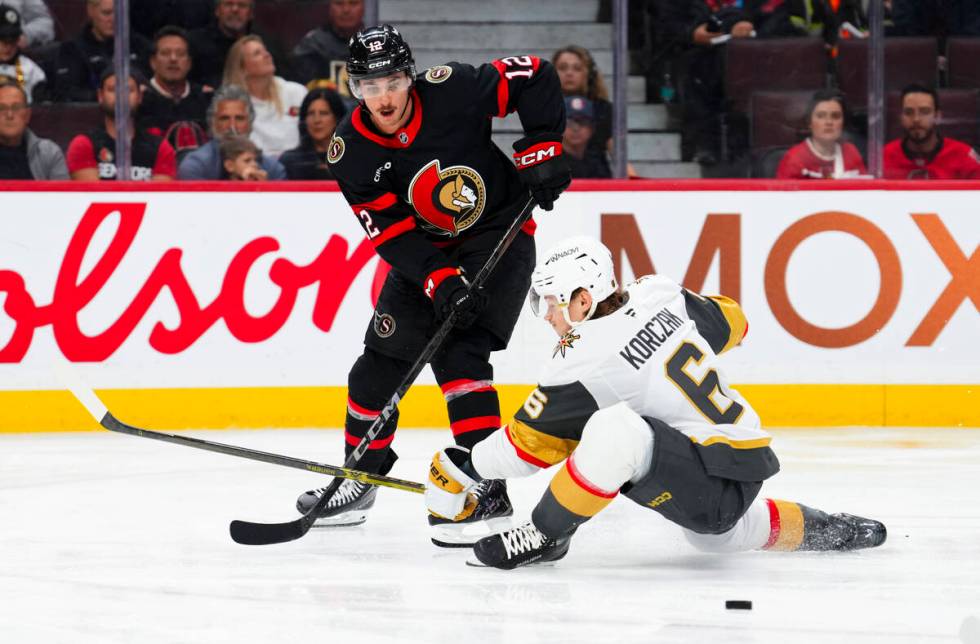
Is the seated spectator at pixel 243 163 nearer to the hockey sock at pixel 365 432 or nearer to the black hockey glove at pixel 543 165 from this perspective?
the hockey sock at pixel 365 432

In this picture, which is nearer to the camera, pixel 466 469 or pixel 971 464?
pixel 466 469

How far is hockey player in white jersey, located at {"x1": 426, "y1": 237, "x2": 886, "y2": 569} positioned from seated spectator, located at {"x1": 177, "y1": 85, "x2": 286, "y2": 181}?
2.35m

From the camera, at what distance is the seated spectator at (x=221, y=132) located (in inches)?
191

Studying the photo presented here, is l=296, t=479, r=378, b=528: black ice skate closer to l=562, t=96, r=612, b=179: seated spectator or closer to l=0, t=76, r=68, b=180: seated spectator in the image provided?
l=562, t=96, r=612, b=179: seated spectator

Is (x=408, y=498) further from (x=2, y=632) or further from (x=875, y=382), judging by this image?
(x=875, y=382)

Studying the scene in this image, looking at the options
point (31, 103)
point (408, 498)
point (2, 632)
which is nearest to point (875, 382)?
point (408, 498)

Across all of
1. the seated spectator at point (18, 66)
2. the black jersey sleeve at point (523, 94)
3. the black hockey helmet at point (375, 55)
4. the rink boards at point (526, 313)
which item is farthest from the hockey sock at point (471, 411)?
the seated spectator at point (18, 66)

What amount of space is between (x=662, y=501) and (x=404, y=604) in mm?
501

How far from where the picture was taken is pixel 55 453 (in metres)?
4.42

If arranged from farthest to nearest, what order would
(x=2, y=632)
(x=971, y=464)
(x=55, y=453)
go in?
1. (x=55, y=453)
2. (x=971, y=464)
3. (x=2, y=632)

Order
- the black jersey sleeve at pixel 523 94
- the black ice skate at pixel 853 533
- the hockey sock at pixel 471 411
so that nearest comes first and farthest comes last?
the black ice skate at pixel 853 533 → the hockey sock at pixel 471 411 → the black jersey sleeve at pixel 523 94

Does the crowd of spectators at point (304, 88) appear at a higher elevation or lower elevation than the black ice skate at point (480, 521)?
higher

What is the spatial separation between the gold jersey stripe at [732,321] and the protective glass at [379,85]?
782 mm

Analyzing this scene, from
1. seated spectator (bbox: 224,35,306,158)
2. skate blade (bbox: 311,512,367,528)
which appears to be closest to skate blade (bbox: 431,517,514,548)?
skate blade (bbox: 311,512,367,528)
